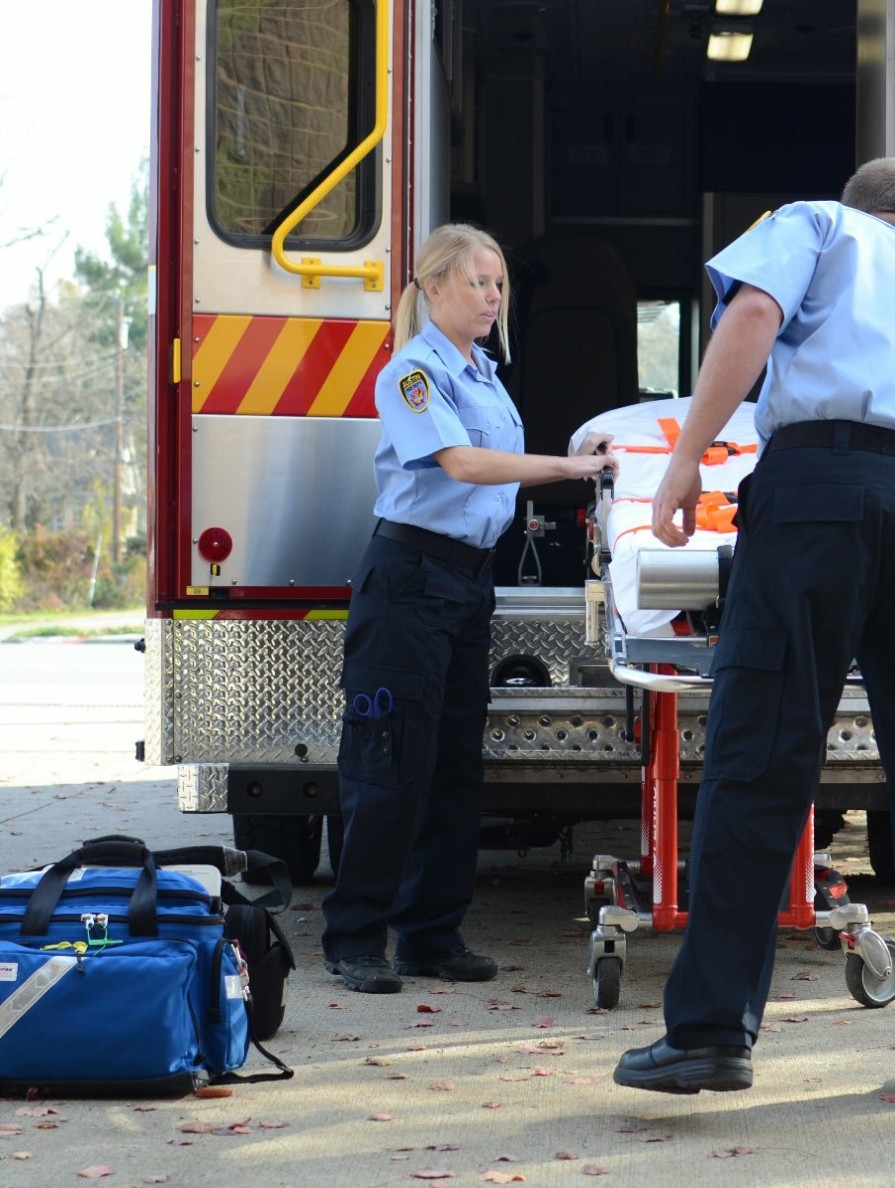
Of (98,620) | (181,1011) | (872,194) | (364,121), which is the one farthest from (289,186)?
(98,620)

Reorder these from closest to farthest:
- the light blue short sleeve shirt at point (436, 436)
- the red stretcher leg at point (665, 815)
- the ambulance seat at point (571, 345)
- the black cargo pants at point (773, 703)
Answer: the black cargo pants at point (773, 703) < the red stretcher leg at point (665, 815) < the light blue short sleeve shirt at point (436, 436) < the ambulance seat at point (571, 345)

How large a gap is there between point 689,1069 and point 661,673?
3.28 feet

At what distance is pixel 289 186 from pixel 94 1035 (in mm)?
2540

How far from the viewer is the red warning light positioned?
4.98m

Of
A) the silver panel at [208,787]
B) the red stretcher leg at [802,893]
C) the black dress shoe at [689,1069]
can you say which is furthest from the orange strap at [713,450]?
the black dress shoe at [689,1069]

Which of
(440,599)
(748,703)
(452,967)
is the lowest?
(452,967)

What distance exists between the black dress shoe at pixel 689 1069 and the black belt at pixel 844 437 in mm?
1065

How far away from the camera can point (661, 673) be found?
398 centimetres

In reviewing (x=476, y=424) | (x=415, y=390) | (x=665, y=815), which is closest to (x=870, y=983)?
(x=665, y=815)

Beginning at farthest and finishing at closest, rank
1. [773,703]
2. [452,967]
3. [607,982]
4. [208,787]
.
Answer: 1. [208,787]
2. [452,967]
3. [607,982]
4. [773,703]

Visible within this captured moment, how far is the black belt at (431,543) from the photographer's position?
453 cm

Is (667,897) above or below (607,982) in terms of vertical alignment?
above

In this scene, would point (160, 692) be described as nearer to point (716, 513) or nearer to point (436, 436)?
point (436, 436)

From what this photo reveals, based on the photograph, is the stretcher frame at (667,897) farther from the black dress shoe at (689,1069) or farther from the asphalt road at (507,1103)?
the black dress shoe at (689,1069)
